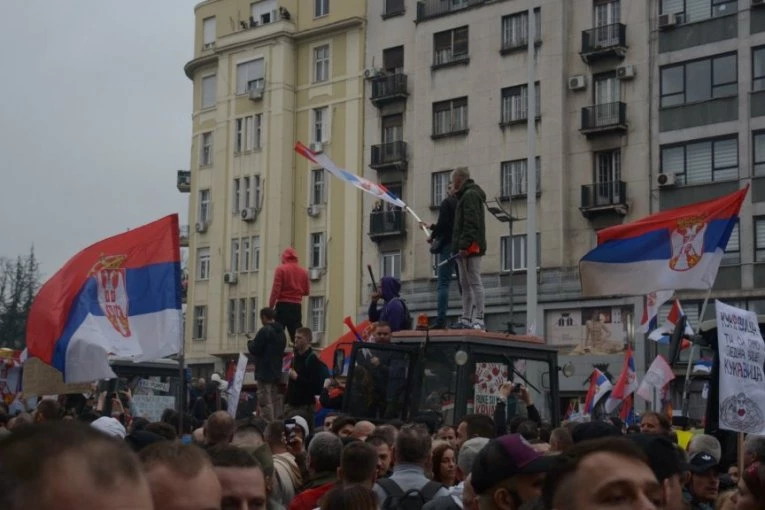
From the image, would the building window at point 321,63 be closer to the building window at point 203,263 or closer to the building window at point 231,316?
the building window at point 203,263

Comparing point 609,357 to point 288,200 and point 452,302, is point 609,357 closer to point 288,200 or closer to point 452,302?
point 452,302

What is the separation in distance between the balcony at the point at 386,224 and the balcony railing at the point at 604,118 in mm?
8607

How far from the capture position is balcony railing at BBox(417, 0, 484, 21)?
4935cm

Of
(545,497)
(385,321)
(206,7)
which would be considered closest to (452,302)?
(206,7)

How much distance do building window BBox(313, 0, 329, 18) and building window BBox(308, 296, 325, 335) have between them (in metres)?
11.7

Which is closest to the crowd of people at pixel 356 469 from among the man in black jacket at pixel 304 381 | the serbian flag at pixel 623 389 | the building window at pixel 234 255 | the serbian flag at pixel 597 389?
the man in black jacket at pixel 304 381

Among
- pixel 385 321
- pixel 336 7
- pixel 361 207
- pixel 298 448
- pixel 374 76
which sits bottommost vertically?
pixel 298 448

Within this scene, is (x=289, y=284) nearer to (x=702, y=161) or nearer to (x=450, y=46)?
(x=702, y=161)

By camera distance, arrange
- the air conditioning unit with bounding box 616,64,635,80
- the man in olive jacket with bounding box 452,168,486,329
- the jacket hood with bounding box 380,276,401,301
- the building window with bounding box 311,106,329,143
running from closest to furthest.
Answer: the man in olive jacket with bounding box 452,168,486,329, the jacket hood with bounding box 380,276,401,301, the air conditioning unit with bounding box 616,64,635,80, the building window with bounding box 311,106,329,143

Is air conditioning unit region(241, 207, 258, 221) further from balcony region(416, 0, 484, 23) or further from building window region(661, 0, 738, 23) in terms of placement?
building window region(661, 0, 738, 23)

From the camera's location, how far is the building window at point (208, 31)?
59281 mm

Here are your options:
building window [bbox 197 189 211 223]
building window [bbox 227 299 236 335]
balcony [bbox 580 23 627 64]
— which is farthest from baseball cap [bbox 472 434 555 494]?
building window [bbox 197 189 211 223]

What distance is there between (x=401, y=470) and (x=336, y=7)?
156ft

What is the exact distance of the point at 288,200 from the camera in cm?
5444
